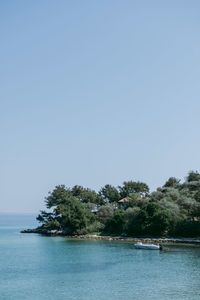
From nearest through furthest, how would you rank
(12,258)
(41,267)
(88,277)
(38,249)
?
(88,277), (41,267), (12,258), (38,249)

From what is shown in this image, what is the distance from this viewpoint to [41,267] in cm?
5191

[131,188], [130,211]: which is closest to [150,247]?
[130,211]

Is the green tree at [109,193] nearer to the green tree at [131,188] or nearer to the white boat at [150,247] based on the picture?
the green tree at [131,188]

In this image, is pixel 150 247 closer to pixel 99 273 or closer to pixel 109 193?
pixel 99 273

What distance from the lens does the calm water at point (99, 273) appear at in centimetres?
3684

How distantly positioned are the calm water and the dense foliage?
11960 mm

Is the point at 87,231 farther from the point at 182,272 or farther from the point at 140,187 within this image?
the point at 182,272

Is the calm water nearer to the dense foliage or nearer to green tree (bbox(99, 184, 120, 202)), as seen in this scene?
the dense foliage

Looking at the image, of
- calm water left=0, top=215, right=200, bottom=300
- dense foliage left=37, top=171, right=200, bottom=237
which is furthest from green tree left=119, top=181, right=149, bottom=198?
calm water left=0, top=215, right=200, bottom=300

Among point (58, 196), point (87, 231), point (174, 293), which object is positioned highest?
point (58, 196)

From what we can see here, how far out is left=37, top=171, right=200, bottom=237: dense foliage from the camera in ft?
262

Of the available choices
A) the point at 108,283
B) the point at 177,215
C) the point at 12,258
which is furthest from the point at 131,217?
the point at 108,283

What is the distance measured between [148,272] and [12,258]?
25191 millimetres

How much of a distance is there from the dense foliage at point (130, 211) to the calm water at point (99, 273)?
39.2ft
